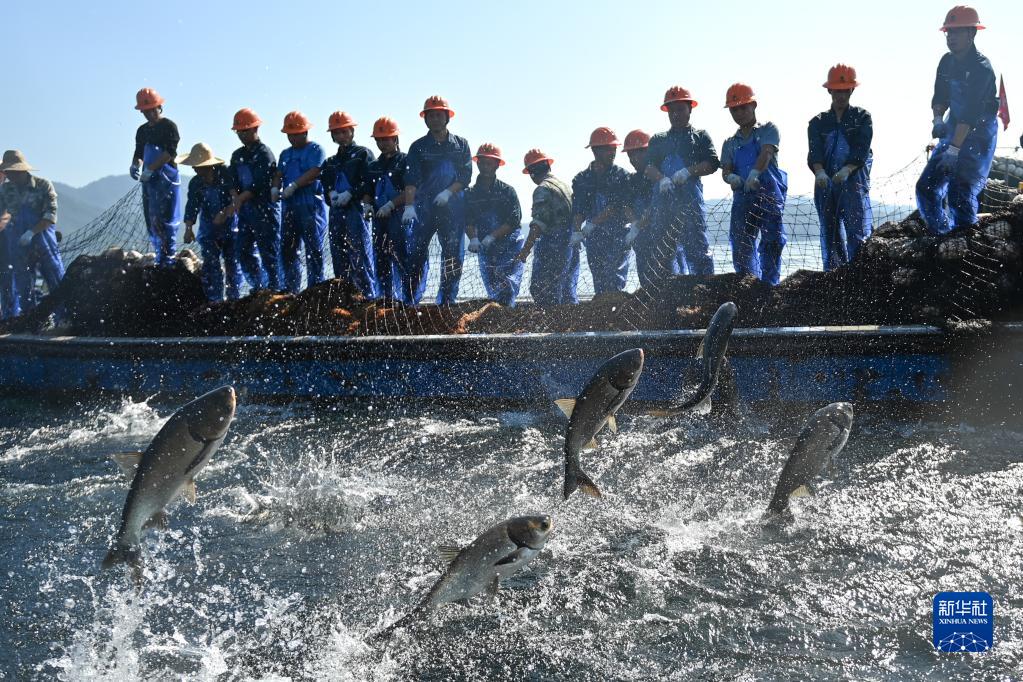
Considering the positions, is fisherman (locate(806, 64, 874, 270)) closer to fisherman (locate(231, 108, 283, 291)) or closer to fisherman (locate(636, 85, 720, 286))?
fisherman (locate(636, 85, 720, 286))

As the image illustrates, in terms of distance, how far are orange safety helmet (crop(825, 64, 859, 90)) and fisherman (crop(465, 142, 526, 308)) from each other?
3772mm

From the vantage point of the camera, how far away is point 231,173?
1208cm

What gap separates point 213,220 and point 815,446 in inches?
368

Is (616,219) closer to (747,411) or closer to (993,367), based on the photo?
(747,411)

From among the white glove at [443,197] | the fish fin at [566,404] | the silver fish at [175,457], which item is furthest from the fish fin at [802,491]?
the white glove at [443,197]

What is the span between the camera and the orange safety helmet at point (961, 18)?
8.81 metres

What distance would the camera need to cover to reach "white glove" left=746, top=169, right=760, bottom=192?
9544 mm

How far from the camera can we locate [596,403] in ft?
15.9

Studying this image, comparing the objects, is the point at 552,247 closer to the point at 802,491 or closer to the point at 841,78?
the point at 841,78

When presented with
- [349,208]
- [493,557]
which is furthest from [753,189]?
[493,557]

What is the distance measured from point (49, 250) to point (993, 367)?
42.1ft

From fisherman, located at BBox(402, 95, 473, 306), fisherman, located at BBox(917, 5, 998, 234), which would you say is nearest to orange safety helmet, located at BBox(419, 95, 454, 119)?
fisherman, located at BBox(402, 95, 473, 306)

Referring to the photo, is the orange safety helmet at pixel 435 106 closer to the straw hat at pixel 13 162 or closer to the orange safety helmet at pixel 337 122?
the orange safety helmet at pixel 337 122

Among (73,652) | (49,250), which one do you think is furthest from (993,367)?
(49,250)
